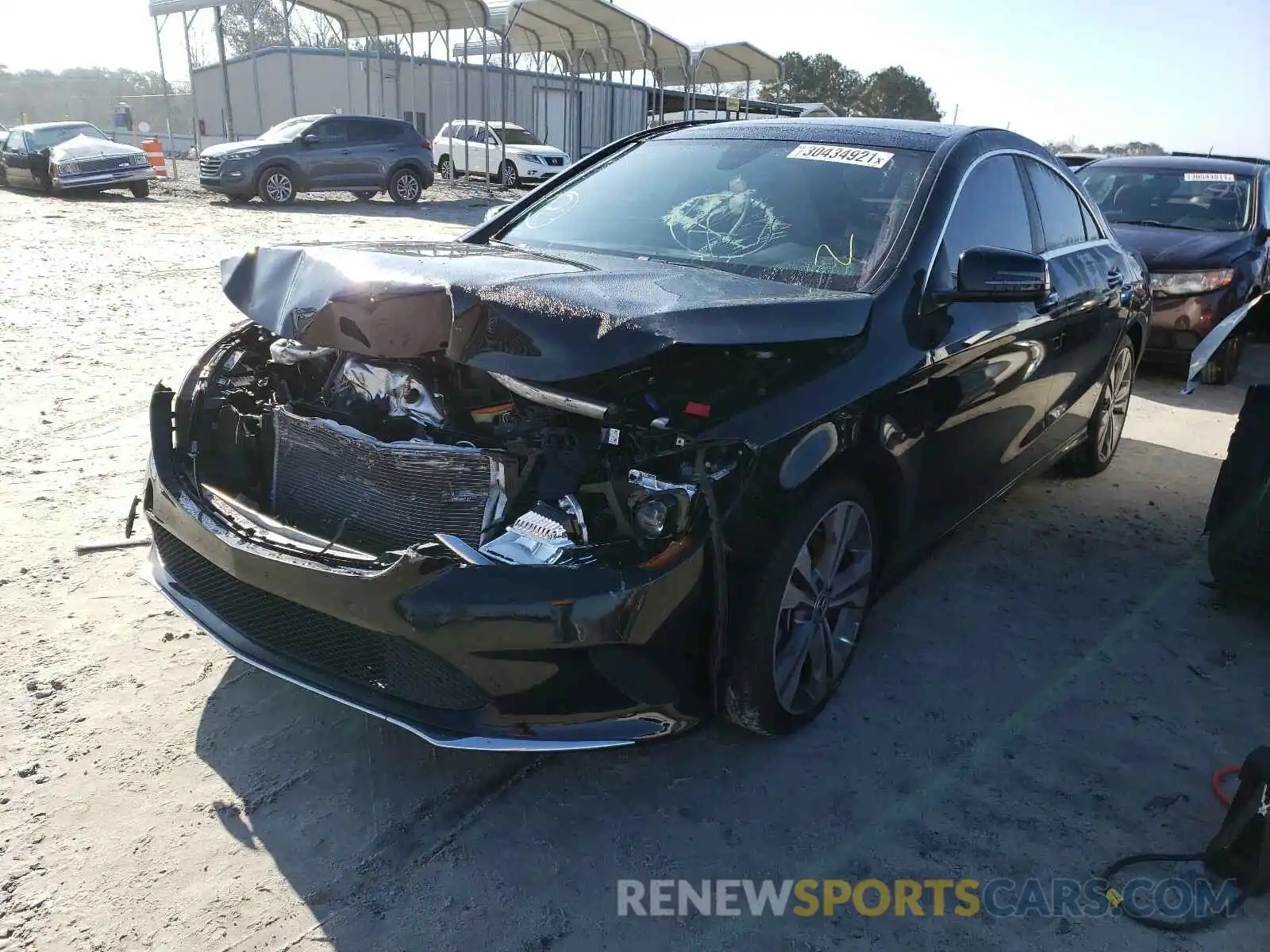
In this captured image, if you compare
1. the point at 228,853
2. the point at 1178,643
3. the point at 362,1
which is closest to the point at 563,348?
the point at 228,853

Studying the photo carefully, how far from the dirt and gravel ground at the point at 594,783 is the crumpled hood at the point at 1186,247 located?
4223 mm

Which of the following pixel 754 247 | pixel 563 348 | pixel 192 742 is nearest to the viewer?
pixel 563 348

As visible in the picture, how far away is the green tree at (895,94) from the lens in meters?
60.9

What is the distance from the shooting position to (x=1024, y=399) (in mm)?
3859

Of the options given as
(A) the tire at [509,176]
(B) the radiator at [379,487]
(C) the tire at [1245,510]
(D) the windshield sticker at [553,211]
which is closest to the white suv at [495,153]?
(A) the tire at [509,176]

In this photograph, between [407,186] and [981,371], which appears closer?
[981,371]

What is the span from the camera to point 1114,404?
538 centimetres

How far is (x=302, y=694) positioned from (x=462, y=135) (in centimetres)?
2492

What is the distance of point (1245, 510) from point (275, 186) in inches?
710

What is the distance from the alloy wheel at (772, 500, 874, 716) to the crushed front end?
1.29 feet

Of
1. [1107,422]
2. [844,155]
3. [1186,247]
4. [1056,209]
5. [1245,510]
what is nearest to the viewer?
[844,155]

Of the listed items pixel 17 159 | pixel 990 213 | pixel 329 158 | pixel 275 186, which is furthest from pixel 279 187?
pixel 990 213

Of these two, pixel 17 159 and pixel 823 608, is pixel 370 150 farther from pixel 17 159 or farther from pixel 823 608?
pixel 823 608

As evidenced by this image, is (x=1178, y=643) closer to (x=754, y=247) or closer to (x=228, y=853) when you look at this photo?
(x=754, y=247)
